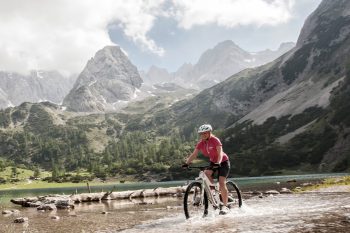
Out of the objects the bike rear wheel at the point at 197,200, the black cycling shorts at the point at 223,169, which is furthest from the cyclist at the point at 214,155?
the bike rear wheel at the point at 197,200

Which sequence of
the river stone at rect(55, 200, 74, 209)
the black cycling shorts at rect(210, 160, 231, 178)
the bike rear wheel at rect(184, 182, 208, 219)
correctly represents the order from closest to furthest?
the bike rear wheel at rect(184, 182, 208, 219) → the black cycling shorts at rect(210, 160, 231, 178) → the river stone at rect(55, 200, 74, 209)

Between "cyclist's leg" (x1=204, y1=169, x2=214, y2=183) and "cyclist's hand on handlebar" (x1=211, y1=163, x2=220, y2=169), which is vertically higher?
"cyclist's hand on handlebar" (x1=211, y1=163, x2=220, y2=169)

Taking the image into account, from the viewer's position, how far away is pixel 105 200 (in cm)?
5794

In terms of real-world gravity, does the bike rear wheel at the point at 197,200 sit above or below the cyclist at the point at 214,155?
below

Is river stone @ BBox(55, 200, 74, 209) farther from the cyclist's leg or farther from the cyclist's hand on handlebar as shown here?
the cyclist's hand on handlebar

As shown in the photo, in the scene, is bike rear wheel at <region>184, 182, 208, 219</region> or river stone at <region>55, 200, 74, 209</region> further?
river stone at <region>55, 200, 74, 209</region>

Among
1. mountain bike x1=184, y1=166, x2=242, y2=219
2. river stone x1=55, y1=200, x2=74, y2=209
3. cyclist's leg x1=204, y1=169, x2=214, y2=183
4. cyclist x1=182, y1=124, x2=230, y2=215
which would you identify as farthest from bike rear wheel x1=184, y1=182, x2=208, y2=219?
river stone x1=55, y1=200, x2=74, y2=209

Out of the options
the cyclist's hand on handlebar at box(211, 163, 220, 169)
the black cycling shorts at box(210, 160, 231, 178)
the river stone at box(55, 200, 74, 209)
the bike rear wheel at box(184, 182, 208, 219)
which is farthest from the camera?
the river stone at box(55, 200, 74, 209)

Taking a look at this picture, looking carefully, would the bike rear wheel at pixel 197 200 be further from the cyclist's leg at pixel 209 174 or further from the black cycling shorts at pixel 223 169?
the black cycling shorts at pixel 223 169

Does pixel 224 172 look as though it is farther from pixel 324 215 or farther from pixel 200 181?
pixel 324 215

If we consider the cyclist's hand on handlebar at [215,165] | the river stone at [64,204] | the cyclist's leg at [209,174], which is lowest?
the river stone at [64,204]

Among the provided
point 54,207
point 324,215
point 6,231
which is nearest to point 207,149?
point 324,215

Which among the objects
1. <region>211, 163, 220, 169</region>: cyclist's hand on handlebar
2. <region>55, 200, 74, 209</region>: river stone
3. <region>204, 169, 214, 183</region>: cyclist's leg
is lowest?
<region>55, 200, 74, 209</region>: river stone

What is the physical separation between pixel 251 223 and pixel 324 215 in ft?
11.9
